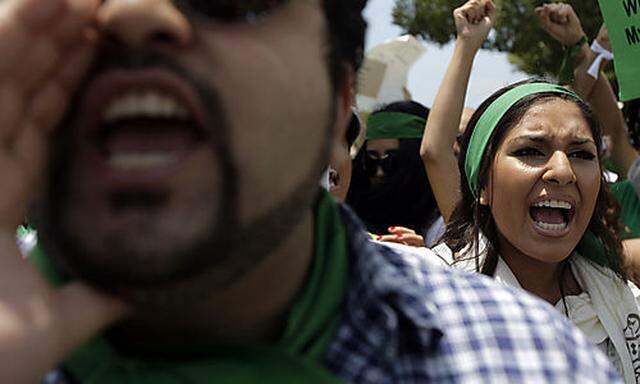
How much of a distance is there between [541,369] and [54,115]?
0.80 metres

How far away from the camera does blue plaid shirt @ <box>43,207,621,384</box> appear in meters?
1.31

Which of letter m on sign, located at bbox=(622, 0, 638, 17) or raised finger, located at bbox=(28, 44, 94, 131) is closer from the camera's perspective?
raised finger, located at bbox=(28, 44, 94, 131)

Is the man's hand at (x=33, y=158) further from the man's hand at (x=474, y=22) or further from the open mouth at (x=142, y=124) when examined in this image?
the man's hand at (x=474, y=22)

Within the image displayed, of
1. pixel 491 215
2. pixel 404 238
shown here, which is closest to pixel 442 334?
pixel 491 215

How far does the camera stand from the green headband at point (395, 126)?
4.18m

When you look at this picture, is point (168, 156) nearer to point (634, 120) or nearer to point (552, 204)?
point (552, 204)

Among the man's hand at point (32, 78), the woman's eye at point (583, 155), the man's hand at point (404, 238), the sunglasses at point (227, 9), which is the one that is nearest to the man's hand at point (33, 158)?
the man's hand at point (32, 78)

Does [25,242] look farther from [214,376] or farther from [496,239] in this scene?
[496,239]

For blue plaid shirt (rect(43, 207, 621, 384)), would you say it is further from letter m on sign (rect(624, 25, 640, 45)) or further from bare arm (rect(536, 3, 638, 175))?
bare arm (rect(536, 3, 638, 175))

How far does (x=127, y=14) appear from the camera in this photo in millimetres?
1106

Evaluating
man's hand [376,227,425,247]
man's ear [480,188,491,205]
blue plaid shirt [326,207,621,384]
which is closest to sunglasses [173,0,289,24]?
blue plaid shirt [326,207,621,384]

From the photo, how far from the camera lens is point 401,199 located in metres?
3.97

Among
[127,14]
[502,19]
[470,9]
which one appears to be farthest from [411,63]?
[502,19]

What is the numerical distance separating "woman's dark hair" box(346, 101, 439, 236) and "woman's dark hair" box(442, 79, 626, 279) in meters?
0.84
